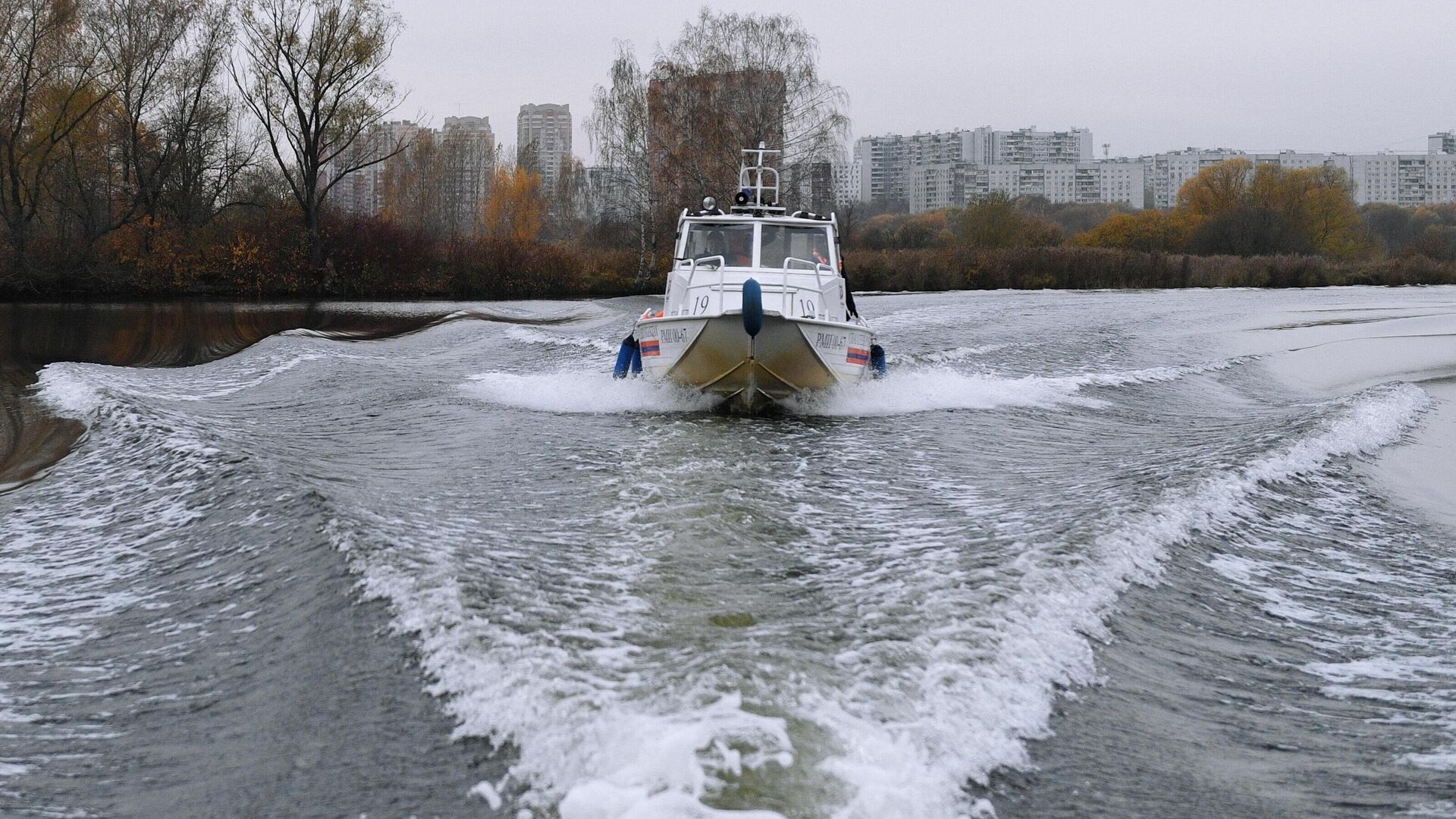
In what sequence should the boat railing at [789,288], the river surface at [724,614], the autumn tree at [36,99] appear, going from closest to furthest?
the river surface at [724,614], the boat railing at [789,288], the autumn tree at [36,99]

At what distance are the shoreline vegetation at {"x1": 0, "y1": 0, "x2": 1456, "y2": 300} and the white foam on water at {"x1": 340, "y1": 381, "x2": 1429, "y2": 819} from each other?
37.4 metres

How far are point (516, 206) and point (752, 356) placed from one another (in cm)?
7280

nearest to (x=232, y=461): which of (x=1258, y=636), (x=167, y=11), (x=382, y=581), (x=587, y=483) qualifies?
(x=587, y=483)

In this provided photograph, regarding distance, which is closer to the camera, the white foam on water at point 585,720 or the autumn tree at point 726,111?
the white foam on water at point 585,720

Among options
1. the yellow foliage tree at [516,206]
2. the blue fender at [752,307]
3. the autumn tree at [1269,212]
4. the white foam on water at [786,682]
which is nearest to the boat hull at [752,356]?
the blue fender at [752,307]

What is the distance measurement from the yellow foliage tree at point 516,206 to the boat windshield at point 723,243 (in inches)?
2592

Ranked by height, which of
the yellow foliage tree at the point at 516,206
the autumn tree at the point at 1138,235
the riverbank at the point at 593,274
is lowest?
the riverbank at the point at 593,274

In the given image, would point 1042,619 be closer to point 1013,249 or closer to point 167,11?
point 167,11

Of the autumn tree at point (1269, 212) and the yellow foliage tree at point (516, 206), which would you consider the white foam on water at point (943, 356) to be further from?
the yellow foliage tree at point (516, 206)

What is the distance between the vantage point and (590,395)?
49.1ft

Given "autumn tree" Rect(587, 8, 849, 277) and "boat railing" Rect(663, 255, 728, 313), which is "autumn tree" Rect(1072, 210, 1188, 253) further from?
"boat railing" Rect(663, 255, 728, 313)

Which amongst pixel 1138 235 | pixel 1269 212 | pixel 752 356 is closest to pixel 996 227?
pixel 1138 235

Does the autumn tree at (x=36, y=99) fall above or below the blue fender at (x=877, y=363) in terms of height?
above

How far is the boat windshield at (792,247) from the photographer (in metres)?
14.5
